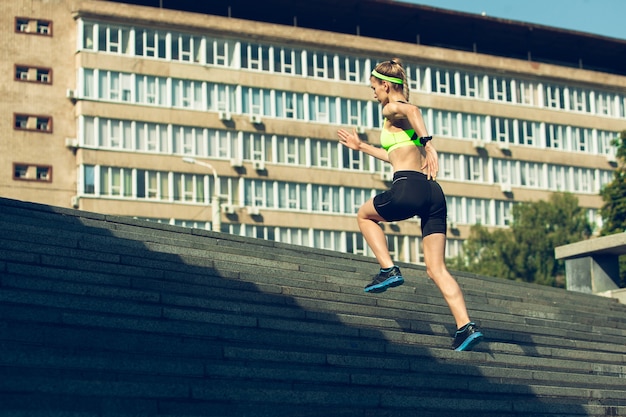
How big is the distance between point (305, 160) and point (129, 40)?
11.2m

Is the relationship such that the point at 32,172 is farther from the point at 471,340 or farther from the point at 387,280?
the point at 471,340

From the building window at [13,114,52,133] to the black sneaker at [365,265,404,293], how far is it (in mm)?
49552

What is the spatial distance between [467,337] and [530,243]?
4617 centimetres

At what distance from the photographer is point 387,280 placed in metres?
11.1

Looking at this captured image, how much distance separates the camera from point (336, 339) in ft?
37.4

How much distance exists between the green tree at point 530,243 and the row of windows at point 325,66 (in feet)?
40.6

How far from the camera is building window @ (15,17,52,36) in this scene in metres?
59.9

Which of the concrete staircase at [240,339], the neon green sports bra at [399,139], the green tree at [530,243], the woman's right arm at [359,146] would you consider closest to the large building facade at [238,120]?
the green tree at [530,243]

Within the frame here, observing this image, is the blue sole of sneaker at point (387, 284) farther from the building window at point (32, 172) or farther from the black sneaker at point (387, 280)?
the building window at point (32, 172)

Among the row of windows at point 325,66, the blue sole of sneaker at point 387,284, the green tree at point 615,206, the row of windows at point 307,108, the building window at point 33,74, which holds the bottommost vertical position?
the blue sole of sneaker at point 387,284

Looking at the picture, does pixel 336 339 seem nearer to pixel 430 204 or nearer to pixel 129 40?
pixel 430 204

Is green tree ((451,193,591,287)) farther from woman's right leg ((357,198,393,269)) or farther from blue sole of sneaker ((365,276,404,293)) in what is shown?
blue sole of sneaker ((365,276,404,293))

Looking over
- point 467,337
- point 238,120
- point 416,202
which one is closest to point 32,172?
point 238,120

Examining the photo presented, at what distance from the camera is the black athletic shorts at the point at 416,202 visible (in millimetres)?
10828
